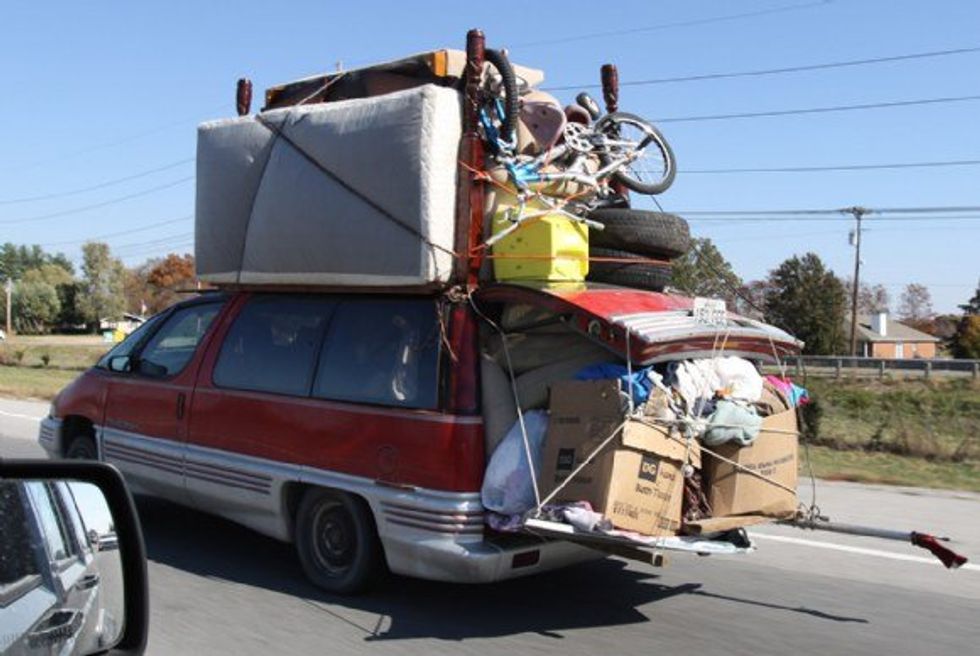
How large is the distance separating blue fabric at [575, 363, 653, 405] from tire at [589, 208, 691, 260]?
1274mm

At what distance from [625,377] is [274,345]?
2500 mm

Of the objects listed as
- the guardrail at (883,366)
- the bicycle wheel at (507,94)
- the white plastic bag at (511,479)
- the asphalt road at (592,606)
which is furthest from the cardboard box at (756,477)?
the guardrail at (883,366)

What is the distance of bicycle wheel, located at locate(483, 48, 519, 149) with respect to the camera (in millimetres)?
6340

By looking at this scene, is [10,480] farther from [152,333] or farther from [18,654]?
[152,333]

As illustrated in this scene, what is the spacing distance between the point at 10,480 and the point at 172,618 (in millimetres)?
3965

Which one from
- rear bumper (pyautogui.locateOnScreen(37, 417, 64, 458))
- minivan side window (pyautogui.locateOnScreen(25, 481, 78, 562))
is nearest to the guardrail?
rear bumper (pyautogui.locateOnScreen(37, 417, 64, 458))

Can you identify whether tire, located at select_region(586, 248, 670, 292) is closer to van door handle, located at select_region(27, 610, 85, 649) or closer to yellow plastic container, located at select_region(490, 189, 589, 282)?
yellow plastic container, located at select_region(490, 189, 589, 282)

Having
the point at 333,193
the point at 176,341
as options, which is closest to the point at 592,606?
the point at 333,193

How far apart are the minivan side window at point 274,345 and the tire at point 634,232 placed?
1815 millimetres

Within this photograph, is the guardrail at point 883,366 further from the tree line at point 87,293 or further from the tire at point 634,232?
the tree line at point 87,293

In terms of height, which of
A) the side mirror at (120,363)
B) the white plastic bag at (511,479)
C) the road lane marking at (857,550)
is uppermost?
the side mirror at (120,363)

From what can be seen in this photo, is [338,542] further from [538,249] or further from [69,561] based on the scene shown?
[69,561]

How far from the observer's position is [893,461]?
1431cm

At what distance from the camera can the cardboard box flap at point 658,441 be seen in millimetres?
5379
